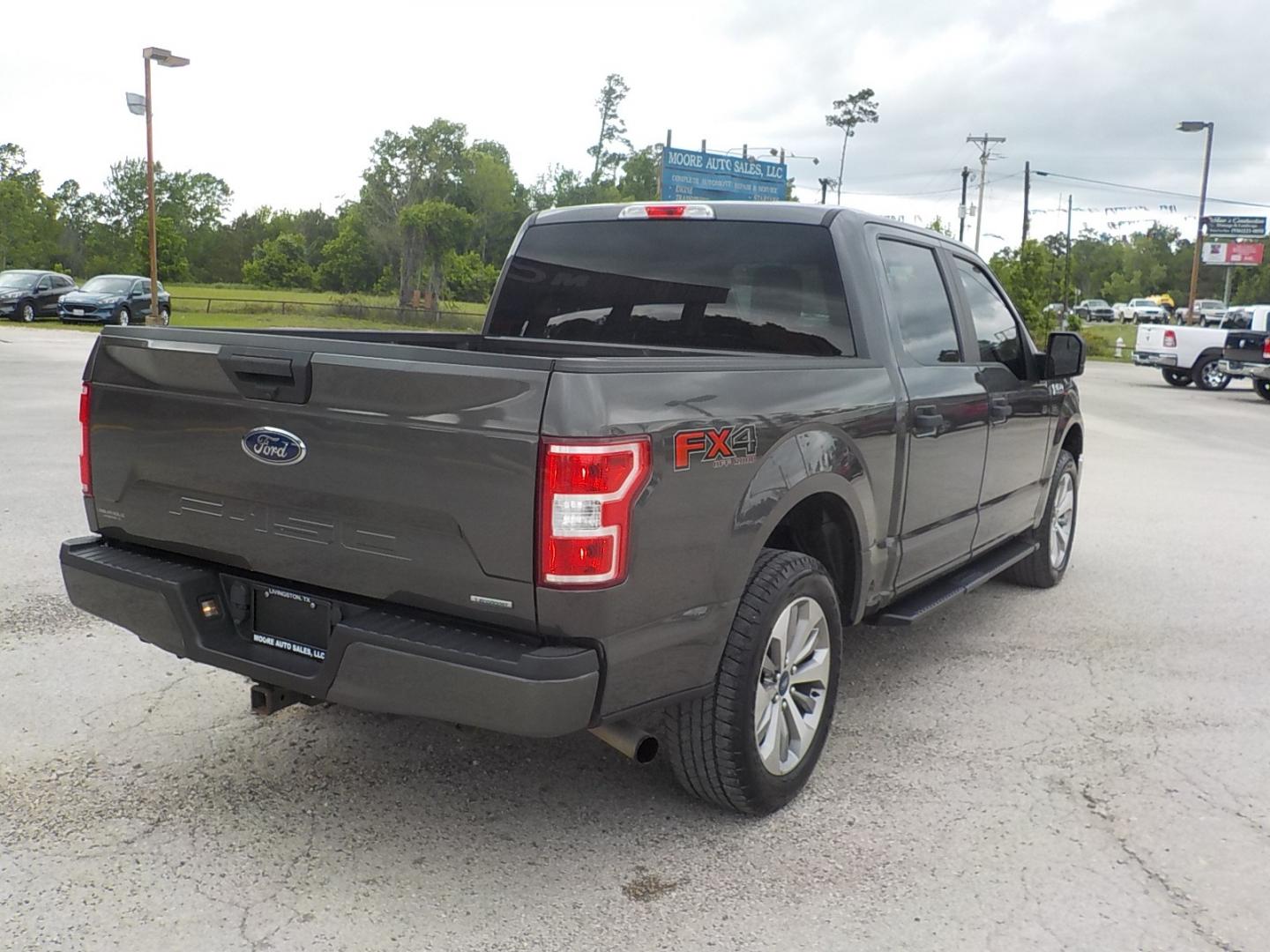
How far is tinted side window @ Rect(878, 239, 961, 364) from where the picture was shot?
462 cm

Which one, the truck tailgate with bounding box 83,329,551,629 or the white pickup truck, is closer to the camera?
the truck tailgate with bounding box 83,329,551,629

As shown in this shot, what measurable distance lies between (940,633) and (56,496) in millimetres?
6161

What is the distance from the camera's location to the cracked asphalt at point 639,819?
2.96 m

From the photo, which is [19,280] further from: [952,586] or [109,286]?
[952,586]

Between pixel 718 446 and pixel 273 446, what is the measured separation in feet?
4.01

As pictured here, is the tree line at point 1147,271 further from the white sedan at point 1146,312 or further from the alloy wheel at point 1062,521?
the alloy wheel at point 1062,521

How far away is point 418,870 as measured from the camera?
3.21 m

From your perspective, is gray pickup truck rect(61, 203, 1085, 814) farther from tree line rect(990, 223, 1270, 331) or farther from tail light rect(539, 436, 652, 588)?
tree line rect(990, 223, 1270, 331)

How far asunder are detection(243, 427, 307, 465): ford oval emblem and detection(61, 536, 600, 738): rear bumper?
0.39m

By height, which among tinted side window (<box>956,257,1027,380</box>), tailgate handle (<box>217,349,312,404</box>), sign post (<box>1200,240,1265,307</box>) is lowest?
tailgate handle (<box>217,349,312,404</box>)

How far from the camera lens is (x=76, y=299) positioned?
32.9 m

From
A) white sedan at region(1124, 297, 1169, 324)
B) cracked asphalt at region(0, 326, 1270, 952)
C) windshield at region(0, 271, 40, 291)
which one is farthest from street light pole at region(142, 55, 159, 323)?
white sedan at region(1124, 297, 1169, 324)

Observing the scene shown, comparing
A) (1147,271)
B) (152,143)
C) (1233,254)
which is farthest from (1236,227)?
(152,143)

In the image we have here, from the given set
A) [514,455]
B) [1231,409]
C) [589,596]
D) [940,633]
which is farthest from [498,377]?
[1231,409]
